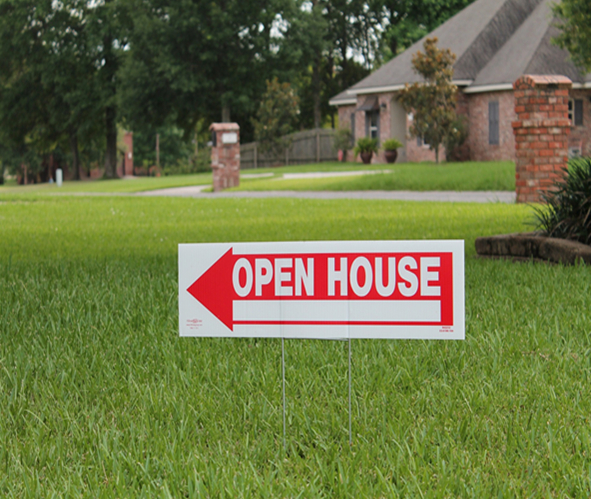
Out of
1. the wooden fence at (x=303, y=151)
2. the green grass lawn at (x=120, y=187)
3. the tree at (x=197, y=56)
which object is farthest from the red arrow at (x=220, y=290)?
the tree at (x=197, y=56)

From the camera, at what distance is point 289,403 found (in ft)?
10.7

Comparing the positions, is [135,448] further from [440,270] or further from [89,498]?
[440,270]

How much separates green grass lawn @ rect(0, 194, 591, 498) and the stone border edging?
78 cm

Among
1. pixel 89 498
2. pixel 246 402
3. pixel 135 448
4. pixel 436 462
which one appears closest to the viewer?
pixel 89 498

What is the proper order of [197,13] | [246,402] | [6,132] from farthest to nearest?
[6,132]
[197,13]
[246,402]

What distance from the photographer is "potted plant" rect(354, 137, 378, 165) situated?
125 ft

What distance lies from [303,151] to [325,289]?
43367 mm

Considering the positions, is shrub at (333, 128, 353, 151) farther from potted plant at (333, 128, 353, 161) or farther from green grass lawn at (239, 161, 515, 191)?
green grass lawn at (239, 161, 515, 191)

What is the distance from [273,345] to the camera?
14.3 ft

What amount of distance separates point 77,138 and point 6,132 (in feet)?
19.0

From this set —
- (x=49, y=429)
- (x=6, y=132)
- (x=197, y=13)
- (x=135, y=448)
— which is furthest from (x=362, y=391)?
(x=6, y=132)

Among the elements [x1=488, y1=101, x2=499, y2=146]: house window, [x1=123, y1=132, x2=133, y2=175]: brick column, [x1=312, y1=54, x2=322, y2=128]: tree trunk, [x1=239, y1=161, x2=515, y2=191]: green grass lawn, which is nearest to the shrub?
[x1=488, y1=101, x2=499, y2=146]: house window

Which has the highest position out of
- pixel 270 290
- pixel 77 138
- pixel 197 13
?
pixel 197 13

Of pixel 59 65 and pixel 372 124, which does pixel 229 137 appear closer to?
pixel 372 124
